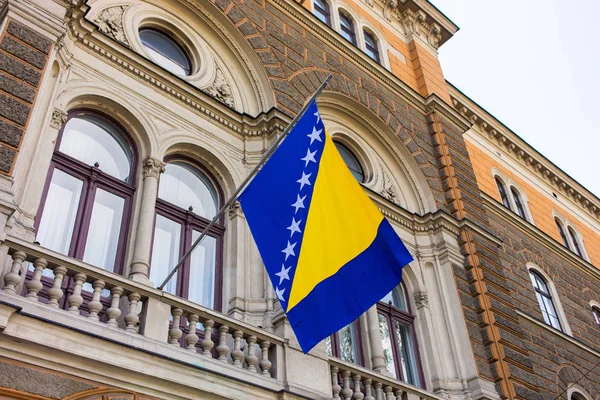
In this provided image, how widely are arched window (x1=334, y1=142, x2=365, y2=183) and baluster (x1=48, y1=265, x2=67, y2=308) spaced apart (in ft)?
24.7

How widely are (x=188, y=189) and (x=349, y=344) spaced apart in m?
3.61

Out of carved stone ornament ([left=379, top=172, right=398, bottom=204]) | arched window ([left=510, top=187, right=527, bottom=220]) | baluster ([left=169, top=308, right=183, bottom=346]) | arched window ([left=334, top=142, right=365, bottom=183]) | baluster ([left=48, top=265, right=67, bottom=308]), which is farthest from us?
arched window ([left=510, top=187, right=527, bottom=220])

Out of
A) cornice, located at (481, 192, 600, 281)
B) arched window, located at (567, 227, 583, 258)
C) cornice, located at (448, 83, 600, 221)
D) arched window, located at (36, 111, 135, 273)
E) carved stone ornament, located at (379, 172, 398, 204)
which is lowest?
arched window, located at (36, 111, 135, 273)

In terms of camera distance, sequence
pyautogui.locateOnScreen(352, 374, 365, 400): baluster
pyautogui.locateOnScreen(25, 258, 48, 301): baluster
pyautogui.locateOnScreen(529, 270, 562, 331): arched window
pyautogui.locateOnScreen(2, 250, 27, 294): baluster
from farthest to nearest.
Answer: pyautogui.locateOnScreen(529, 270, 562, 331): arched window
pyautogui.locateOnScreen(352, 374, 365, 400): baluster
pyautogui.locateOnScreen(25, 258, 48, 301): baluster
pyautogui.locateOnScreen(2, 250, 27, 294): baluster

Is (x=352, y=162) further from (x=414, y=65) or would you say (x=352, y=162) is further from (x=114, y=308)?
(x=114, y=308)

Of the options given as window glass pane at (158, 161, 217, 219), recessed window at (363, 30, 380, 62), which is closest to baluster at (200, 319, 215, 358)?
window glass pane at (158, 161, 217, 219)

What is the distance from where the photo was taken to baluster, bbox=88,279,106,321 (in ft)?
23.1

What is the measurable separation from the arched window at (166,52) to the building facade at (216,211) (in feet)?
0.21

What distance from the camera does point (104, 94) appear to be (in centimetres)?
948

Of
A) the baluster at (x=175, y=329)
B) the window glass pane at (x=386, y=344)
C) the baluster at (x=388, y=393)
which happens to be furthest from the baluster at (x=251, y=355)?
the window glass pane at (x=386, y=344)

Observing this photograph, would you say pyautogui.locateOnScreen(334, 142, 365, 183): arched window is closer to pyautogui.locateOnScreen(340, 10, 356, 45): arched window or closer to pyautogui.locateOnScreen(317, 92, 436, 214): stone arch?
pyautogui.locateOnScreen(317, 92, 436, 214): stone arch

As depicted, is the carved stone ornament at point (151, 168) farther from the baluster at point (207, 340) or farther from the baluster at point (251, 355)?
the baluster at point (251, 355)

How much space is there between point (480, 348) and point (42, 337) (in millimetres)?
8107

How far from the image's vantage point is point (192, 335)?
304 inches
